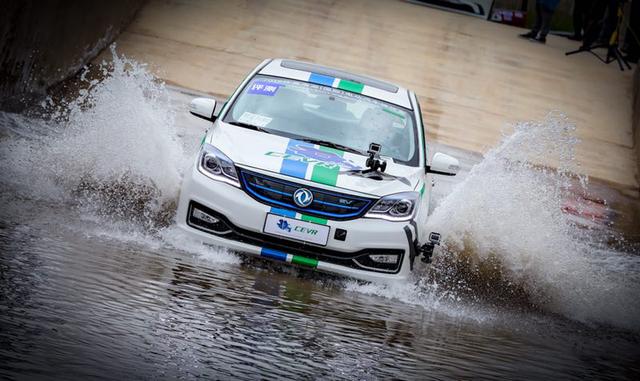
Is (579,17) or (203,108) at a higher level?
(579,17)

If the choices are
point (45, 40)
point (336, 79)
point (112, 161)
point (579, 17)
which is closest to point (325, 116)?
point (336, 79)

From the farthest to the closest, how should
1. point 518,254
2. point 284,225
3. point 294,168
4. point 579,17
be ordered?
point 579,17 < point 518,254 < point 294,168 < point 284,225

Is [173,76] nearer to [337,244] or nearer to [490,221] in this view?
[490,221]

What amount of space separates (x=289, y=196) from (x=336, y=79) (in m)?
2.23

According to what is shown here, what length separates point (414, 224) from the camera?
809 cm

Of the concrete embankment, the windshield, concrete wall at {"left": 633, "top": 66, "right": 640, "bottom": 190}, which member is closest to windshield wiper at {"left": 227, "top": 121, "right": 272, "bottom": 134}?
the windshield

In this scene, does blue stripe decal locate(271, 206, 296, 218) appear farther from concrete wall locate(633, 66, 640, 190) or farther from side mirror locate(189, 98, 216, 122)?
concrete wall locate(633, 66, 640, 190)

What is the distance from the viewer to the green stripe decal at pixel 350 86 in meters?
9.65

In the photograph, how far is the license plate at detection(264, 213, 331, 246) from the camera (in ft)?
25.5

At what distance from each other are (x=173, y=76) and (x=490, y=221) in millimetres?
8031

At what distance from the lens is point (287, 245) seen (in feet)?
25.7

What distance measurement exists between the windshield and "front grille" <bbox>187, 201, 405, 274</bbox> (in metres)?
1.15

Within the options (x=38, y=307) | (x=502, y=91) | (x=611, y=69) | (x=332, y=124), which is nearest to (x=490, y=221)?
(x=332, y=124)

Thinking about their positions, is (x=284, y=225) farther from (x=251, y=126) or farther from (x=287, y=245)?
(x=251, y=126)
